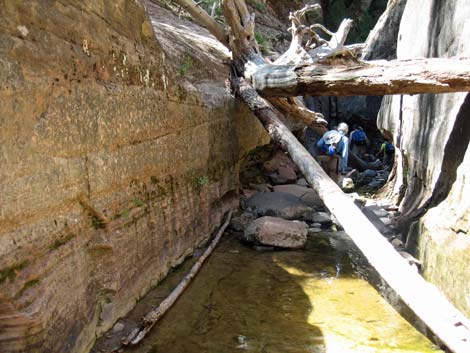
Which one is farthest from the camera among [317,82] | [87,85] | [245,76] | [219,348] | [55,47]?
[245,76]

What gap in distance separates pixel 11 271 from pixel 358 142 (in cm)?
1520

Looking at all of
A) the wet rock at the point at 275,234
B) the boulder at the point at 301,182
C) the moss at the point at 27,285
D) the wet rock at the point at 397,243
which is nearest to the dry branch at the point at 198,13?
the wet rock at the point at 275,234

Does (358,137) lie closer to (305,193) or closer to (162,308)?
(305,193)

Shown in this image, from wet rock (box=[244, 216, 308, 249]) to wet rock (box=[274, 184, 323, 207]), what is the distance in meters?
2.40

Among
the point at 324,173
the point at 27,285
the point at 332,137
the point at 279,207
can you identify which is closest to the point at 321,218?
the point at 279,207

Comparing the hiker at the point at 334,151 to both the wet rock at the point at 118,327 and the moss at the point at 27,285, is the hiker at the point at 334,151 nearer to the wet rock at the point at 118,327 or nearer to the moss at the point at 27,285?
the wet rock at the point at 118,327

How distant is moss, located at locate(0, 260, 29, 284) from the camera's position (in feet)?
8.03

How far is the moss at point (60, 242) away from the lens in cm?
289

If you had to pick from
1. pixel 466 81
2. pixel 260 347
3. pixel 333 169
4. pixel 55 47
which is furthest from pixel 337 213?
pixel 333 169

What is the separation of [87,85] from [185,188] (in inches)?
90.4

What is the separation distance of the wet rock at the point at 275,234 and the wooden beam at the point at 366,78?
80.8 inches

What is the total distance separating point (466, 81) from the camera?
443 cm

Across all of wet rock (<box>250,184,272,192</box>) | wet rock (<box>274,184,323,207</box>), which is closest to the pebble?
wet rock (<box>274,184,323,207</box>)

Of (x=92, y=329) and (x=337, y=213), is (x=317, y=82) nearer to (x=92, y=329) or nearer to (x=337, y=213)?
(x=337, y=213)
